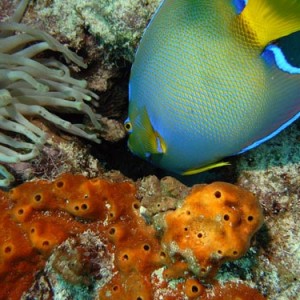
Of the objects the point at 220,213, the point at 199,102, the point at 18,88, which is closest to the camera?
the point at 220,213

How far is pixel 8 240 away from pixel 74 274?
473 millimetres

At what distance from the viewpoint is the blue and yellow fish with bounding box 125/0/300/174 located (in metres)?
2.02

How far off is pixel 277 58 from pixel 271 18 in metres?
0.25

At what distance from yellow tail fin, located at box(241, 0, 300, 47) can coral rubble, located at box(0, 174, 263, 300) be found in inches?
35.4

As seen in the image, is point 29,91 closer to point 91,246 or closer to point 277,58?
point 91,246

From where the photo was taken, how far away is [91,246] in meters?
2.31

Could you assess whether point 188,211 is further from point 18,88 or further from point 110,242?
point 18,88

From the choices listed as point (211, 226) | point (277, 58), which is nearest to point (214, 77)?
point (277, 58)

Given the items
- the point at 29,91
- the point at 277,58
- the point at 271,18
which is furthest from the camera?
the point at 29,91

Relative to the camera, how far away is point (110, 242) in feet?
7.61

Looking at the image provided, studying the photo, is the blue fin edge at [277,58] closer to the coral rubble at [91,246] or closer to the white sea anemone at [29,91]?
the coral rubble at [91,246]

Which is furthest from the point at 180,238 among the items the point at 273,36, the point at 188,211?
the point at 273,36

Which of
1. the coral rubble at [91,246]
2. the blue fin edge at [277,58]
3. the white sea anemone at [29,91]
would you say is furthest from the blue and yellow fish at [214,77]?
the white sea anemone at [29,91]

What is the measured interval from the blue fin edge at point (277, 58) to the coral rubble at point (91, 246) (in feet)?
2.56
